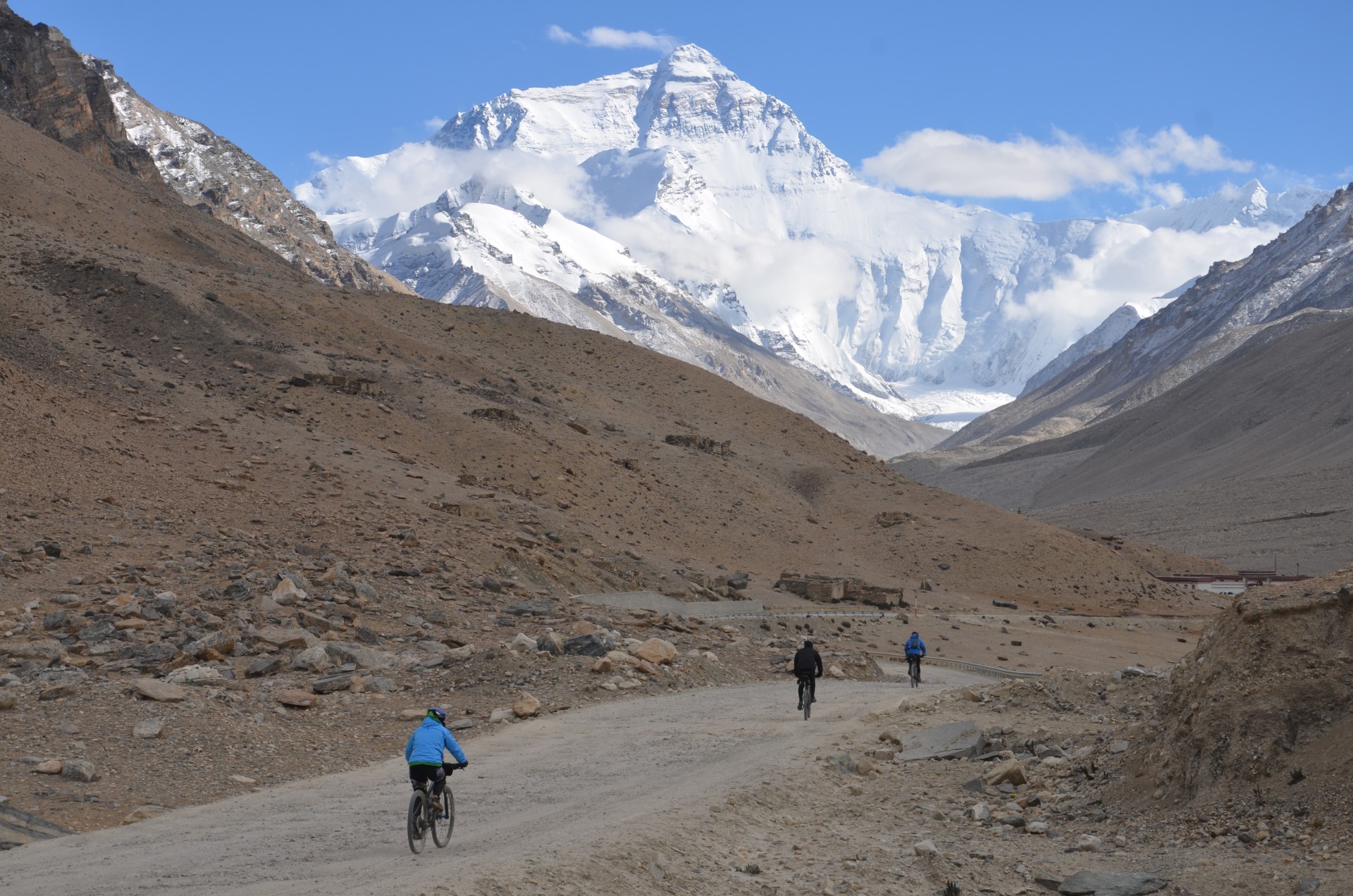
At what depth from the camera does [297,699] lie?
18031 millimetres

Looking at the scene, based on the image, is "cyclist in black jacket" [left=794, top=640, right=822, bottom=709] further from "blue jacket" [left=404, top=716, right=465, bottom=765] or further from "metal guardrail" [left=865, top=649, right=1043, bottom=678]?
"metal guardrail" [left=865, top=649, right=1043, bottom=678]

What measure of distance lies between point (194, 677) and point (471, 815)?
708 cm

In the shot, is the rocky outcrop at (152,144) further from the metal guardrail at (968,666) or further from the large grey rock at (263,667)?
the large grey rock at (263,667)

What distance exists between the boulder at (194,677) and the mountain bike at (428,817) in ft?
26.5

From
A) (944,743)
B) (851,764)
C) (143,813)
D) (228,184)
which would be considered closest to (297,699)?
(143,813)

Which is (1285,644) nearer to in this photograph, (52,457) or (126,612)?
(126,612)

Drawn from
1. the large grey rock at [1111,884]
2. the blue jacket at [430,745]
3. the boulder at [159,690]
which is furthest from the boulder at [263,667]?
the large grey rock at [1111,884]

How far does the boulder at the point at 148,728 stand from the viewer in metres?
15.7

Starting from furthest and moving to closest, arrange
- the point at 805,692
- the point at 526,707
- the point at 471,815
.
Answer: the point at 805,692
the point at 526,707
the point at 471,815

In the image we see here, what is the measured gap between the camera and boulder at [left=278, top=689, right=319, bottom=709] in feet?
59.0

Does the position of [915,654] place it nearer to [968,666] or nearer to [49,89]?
[968,666]

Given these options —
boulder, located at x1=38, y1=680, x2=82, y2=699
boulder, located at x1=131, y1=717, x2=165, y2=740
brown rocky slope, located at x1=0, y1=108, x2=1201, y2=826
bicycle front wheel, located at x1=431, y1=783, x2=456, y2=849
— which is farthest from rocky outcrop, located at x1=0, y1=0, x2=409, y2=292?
bicycle front wheel, located at x1=431, y1=783, x2=456, y2=849

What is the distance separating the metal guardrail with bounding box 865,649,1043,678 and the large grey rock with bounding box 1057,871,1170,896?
18875 mm

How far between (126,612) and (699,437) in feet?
120
